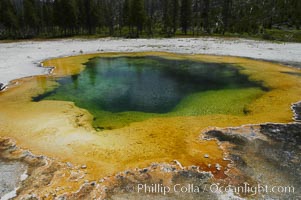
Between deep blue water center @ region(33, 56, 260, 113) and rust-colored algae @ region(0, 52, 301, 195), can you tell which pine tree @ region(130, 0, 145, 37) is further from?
rust-colored algae @ region(0, 52, 301, 195)

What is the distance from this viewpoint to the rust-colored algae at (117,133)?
→ 8.92 m

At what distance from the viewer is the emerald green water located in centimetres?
1374

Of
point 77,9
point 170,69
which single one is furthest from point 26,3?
point 170,69

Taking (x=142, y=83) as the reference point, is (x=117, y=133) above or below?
below

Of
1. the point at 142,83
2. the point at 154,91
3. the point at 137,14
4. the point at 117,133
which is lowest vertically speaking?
the point at 117,133

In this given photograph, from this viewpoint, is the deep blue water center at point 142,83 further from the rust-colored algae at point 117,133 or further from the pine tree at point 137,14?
the pine tree at point 137,14

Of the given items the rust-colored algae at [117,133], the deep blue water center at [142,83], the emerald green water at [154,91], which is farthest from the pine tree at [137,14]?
the rust-colored algae at [117,133]

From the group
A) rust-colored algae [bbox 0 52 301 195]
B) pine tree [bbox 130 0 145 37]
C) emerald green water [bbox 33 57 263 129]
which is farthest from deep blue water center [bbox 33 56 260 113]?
pine tree [bbox 130 0 145 37]

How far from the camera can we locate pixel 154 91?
57.8ft

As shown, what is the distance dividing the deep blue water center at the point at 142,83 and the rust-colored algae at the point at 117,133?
174 centimetres

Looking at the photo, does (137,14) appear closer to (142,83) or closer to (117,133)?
(142,83)

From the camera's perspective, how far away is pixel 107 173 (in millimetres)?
8172

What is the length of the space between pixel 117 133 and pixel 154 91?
7077 mm

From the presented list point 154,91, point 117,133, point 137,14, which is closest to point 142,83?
point 154,91
